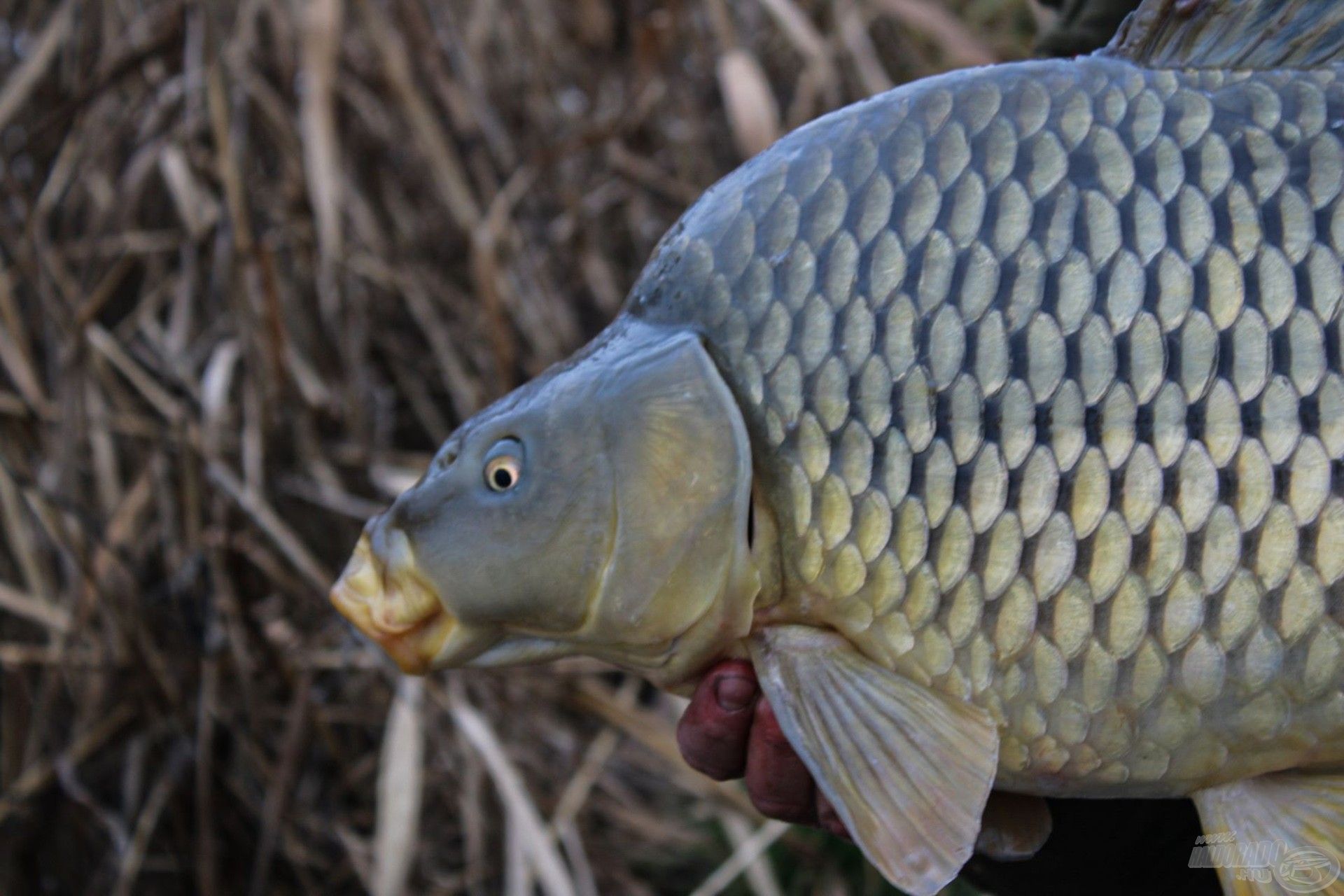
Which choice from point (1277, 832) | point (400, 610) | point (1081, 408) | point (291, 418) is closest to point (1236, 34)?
point (1081, 408)

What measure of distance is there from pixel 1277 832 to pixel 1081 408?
29cm

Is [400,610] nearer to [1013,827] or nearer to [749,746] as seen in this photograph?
[749,746]

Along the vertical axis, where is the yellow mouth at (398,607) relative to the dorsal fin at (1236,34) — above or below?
below

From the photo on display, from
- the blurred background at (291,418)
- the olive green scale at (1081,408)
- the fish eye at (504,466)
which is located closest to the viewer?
the olive green scale at (1081,408)

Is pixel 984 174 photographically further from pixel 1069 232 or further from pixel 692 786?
pixel 692 786

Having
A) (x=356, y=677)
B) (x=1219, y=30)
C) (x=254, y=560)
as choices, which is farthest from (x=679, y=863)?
(x=1219, y=30)

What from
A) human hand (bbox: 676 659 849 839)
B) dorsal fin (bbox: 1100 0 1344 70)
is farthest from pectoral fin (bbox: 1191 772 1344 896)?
dorsal fin (bbox: 1100 0 1344 70)

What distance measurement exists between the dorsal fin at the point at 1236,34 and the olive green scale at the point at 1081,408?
0.02 m

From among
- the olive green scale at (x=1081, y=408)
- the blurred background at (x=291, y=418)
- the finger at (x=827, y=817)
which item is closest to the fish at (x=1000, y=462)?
the olive green scale at (x=1081, y=408)

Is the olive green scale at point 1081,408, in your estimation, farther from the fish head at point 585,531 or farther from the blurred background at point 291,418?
the blurred background at point 291,418

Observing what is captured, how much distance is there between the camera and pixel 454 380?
216 cm

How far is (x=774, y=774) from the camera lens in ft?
3.17

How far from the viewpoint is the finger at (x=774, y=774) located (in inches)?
37.0

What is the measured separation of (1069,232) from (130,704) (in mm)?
1506
